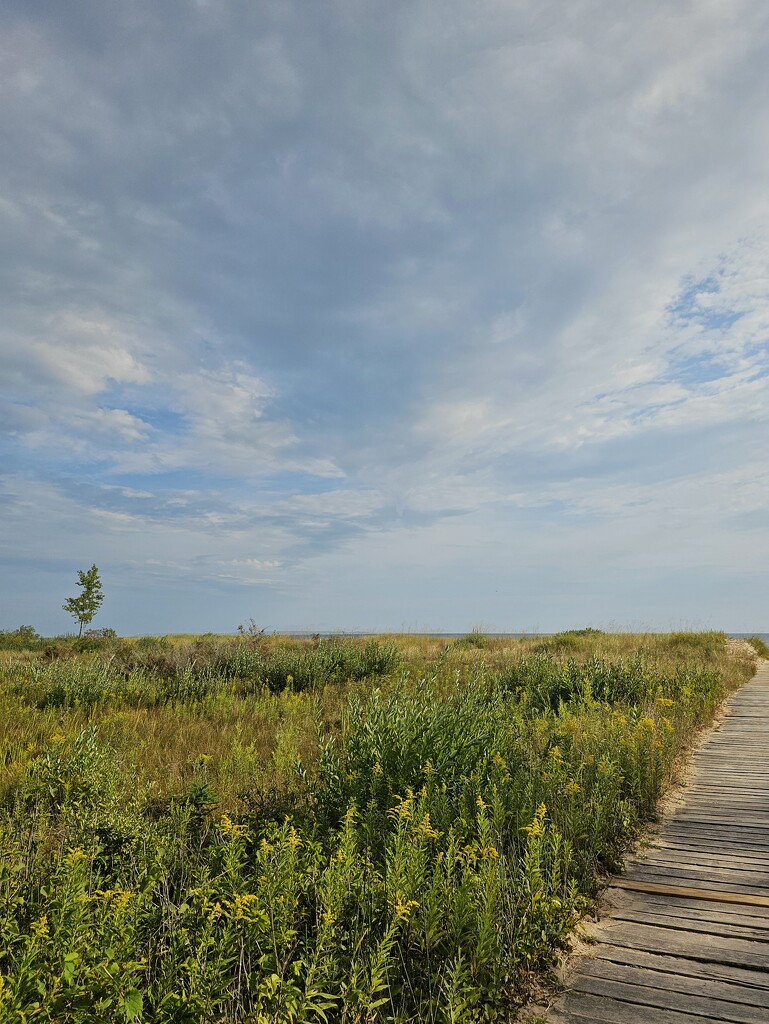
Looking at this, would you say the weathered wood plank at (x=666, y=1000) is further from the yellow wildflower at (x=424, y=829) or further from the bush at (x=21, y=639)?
the bush at (x=21, y=639)

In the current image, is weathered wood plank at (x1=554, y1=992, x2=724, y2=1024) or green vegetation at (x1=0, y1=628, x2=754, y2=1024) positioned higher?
green vegetation at (x1=0, y1=628, x2=754, y2=1024)

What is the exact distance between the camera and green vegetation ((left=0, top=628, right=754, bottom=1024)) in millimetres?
2523

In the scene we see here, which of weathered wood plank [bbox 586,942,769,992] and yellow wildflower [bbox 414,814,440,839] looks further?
yellow wildflower [bbox 414,814,440,839]

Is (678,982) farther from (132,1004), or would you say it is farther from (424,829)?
(132,1004)

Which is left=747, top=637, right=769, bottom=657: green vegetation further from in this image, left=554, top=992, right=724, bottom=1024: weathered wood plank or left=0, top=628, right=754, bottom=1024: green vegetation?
left=554, top=992, right=724, bottom=1024: weathered wood plank

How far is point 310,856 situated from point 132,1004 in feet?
5.13

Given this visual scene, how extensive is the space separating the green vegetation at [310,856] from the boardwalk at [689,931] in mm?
251

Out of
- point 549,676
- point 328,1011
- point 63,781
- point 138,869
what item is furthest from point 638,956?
point 549,676

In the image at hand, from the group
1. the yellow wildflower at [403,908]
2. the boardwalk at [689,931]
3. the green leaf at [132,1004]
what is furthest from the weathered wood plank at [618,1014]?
the green leaf at [132,1004]

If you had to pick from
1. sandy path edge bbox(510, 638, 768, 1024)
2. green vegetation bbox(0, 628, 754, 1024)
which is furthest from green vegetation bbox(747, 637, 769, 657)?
sandy path edge bbox(510, 638, 768, 1024)

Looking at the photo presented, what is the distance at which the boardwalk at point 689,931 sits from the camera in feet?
9.50

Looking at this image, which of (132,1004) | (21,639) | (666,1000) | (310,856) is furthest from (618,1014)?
(21,639)

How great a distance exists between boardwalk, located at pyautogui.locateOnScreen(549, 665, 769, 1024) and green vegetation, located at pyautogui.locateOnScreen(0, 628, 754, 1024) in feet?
0.82

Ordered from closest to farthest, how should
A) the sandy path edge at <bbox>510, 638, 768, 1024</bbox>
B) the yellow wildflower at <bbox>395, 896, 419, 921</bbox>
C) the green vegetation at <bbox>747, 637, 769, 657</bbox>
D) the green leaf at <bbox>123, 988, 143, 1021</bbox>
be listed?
the green leaf at <bbox>123, 988, 143, 1021</bbox> → the yellow wildflower at <bbox>395, 896, 419, 921</bbox> → the sandy path edge at <bbox>510, 638, 768, 1024</bbox> → the green vegetation at <bbox>747, 637, 769, 657</bbox>
